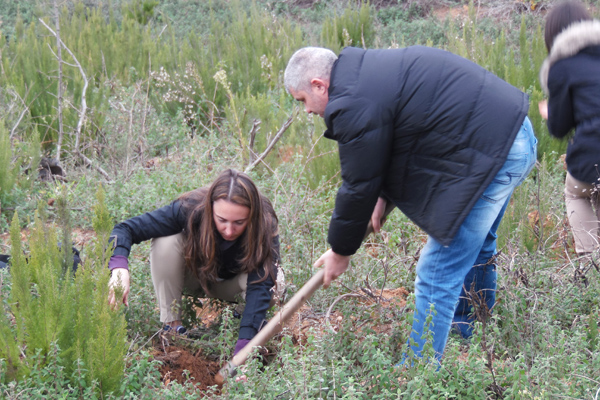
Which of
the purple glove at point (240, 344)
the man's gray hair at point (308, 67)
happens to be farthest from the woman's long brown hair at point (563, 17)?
the purple glove at point (240, 344)

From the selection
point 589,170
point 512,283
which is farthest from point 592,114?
point 512,283

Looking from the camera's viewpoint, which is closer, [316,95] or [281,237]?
[316,95]

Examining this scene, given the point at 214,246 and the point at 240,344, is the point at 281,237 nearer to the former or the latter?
the point at 214,246

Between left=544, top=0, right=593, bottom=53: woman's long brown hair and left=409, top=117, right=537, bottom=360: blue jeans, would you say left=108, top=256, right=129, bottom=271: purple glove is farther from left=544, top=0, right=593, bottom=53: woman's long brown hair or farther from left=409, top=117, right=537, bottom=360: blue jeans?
left=544, top=0, right=593, bottom=53: woman's long brown hair

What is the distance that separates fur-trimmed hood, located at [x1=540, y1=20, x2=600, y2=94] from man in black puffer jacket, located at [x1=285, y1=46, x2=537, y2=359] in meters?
0.53

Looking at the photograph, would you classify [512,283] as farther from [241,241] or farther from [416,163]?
[241,241]

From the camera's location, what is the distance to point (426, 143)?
7.97 ft

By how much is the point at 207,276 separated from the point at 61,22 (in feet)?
21.2

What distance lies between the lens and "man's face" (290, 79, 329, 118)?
2.38m

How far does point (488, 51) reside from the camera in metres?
5.91

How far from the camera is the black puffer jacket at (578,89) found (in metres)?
2.84

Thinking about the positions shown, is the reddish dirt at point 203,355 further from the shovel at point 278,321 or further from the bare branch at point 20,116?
the bare branch at point 20,116

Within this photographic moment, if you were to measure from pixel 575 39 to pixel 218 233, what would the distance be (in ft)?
5.83

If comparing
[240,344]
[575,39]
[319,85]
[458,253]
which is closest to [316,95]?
[319,85]
